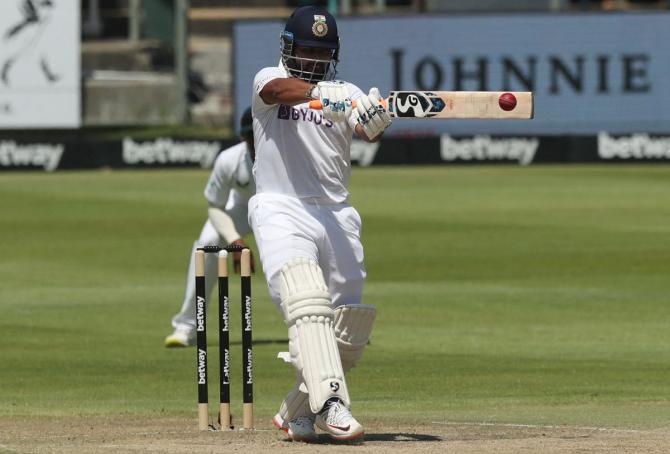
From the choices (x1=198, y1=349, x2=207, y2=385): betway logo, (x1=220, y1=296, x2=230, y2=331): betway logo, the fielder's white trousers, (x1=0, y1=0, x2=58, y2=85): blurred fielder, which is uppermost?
the fielder's white trousers

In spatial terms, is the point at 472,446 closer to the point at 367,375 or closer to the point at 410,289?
the point at 367,375

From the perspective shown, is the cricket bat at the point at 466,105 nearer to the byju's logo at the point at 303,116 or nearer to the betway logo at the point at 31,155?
the byju's logo at the point at 303,116

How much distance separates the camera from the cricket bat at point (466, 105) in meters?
7.16

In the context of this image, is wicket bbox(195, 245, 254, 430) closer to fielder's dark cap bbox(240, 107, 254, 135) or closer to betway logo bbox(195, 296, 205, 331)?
betway logo bbox(195, 296, 205, 331)

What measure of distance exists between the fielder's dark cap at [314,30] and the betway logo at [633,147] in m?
26.3

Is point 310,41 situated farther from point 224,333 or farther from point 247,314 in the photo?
point 224,333

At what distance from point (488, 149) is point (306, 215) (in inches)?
1036

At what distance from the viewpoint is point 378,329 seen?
1302cm

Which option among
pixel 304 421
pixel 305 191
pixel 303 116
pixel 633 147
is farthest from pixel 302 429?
pixel 633 147

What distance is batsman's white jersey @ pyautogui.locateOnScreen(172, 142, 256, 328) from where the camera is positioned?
1180 centimetres

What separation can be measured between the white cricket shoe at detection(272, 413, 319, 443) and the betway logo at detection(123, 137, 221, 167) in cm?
2602

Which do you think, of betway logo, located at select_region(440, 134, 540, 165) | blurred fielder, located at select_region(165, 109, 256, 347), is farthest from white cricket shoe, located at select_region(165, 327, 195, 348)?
betway logo, located at select_region(440, 134, 540, 165)

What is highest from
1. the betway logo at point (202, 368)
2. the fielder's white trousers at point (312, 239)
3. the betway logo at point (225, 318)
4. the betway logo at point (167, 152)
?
the fielder's white trousers at point (312, 239)

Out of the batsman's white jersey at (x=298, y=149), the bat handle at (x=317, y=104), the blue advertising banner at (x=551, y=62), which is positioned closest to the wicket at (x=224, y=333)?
the batsman's white jersey at (x=298, y=149)
